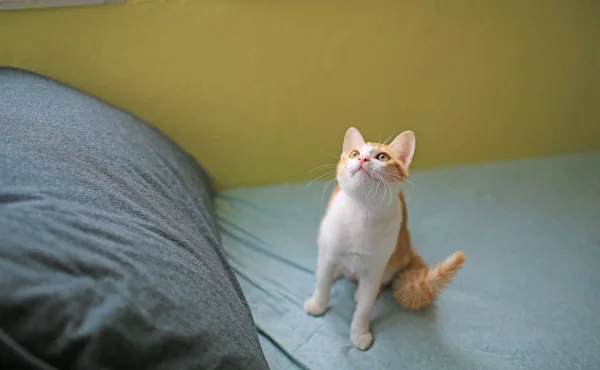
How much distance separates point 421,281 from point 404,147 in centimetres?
31

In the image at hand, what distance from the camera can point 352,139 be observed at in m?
0.98

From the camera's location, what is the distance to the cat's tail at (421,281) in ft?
3.20

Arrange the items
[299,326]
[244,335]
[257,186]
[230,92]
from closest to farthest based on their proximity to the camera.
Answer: [244,335], [299,326], [230,92], [257,186]

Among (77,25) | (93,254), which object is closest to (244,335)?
(93,254)

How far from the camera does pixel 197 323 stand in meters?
0.65

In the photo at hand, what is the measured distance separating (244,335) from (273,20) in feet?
2.81

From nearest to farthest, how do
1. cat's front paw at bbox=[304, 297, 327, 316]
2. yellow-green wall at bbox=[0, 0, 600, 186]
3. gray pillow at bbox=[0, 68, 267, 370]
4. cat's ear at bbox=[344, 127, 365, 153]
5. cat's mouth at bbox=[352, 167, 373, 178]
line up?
gray pillow at bbox=[0, 68, 267, 370] → cat's mouth at bbox=[352, 167, 373, 178] → cat's ear at bbox=[344, 127, 365, 153] → cat's front paw at bbox=[304, 297, 327, 316] → yellow-green wall at bbox=[0, 0, 600, 186]

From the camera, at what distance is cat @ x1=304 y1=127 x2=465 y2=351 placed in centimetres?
88

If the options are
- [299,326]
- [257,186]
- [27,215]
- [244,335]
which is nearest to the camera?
[27,215]

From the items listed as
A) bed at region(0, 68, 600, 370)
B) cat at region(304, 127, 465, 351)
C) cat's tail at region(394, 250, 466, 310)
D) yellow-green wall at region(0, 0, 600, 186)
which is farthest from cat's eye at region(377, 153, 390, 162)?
yellow-green wall at region(0, 0, 600, 186)

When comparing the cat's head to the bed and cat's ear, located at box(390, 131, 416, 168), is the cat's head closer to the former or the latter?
cat's ear, located at box(390, 131, 416, 168)

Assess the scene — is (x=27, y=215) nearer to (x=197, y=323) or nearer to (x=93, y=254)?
(x=93, y=254)

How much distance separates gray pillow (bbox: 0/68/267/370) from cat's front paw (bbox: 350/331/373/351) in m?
0.28

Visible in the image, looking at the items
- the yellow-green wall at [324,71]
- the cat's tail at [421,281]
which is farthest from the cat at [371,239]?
the yellow-green wall at [324,71]
